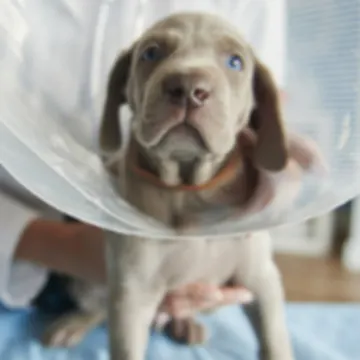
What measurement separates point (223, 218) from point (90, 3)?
29 cm

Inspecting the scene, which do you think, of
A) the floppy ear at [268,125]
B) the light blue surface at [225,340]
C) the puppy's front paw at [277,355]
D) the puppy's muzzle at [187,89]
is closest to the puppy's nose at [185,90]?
the puppy's muzzle at [187,89]

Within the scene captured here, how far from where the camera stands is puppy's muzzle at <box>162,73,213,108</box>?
57 cm

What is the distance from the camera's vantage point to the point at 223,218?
0.69 m

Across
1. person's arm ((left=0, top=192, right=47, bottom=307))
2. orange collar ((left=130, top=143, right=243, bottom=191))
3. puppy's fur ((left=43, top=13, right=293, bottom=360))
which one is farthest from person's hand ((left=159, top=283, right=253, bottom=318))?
person's arm ((left=0, top=192, right=47, bottom=307))

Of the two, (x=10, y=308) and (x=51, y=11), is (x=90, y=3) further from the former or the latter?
(x=10, y=308)

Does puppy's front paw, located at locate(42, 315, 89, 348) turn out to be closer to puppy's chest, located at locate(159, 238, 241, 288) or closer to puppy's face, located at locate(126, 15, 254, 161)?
puppy's chest, located at locate(159, 238, 241, 288)

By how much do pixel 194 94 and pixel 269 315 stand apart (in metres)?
0.30

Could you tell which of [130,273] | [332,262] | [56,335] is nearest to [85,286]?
[56,335]

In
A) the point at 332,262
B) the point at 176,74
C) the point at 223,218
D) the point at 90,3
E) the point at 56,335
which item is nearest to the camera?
the point at 176,74

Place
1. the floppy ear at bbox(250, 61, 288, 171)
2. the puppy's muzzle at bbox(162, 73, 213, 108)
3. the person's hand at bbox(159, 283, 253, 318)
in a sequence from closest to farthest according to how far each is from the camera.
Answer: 1. the puppy's muzzle at bbox(162, 73, 213, 108)
2. the floppy ear at bbox(250, 61, 288, 171)
3. the person's hand at bbox(159, 283, 253, 318)

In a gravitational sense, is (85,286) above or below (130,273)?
below

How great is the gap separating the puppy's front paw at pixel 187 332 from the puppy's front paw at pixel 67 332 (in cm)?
12

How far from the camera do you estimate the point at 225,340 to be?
3.21 feet

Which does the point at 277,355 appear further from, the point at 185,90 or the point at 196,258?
the point at 185,90
